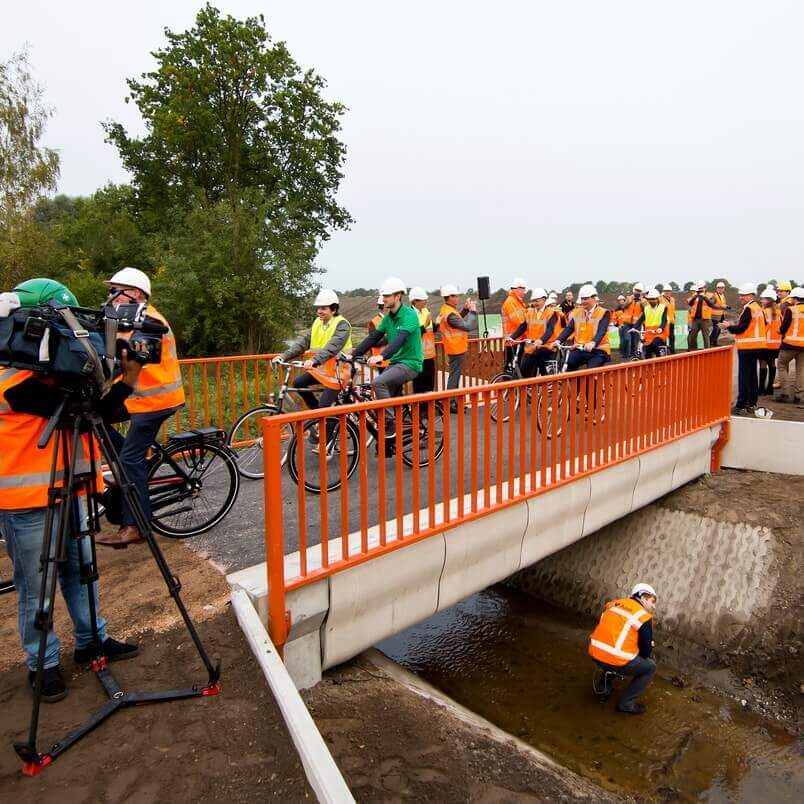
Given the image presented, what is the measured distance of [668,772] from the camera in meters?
4.93

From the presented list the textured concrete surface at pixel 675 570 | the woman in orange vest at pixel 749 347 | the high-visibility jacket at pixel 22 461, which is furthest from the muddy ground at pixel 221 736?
the woman in orange vest at pixel 749 347

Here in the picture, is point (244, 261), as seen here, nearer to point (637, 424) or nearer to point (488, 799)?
point (637, 424)

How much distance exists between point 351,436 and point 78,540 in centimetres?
292

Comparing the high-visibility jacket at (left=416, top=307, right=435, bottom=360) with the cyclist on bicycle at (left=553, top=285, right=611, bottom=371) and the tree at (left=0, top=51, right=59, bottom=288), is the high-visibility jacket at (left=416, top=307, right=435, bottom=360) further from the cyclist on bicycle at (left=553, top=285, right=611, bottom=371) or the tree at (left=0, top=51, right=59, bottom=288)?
the tree at (left=0, top=51, right=59, bottom=288)

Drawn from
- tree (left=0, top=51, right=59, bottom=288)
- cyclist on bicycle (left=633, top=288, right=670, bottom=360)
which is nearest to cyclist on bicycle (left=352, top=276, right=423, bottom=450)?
cyclist on bicycle (left=633, top=288, right=670, bottom=360)

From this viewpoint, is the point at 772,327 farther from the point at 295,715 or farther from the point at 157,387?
the point at 295,715

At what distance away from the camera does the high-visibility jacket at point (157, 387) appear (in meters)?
4.62

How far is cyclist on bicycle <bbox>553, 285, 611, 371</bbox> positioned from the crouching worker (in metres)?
3.96

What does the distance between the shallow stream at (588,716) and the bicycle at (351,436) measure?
85.6 inches

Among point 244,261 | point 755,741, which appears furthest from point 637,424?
point 244,261

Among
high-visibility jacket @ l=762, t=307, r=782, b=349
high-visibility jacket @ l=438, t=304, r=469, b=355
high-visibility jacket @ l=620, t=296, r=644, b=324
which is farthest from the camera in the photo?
high-visibility jacket @ l=620, t=296, r=644, b=324

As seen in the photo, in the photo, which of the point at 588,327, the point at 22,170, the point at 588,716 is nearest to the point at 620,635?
the point at 588,716

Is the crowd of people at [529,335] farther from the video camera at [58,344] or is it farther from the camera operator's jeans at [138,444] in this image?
the video camera at [58,344]

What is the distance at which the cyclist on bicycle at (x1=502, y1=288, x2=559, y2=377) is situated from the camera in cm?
992
